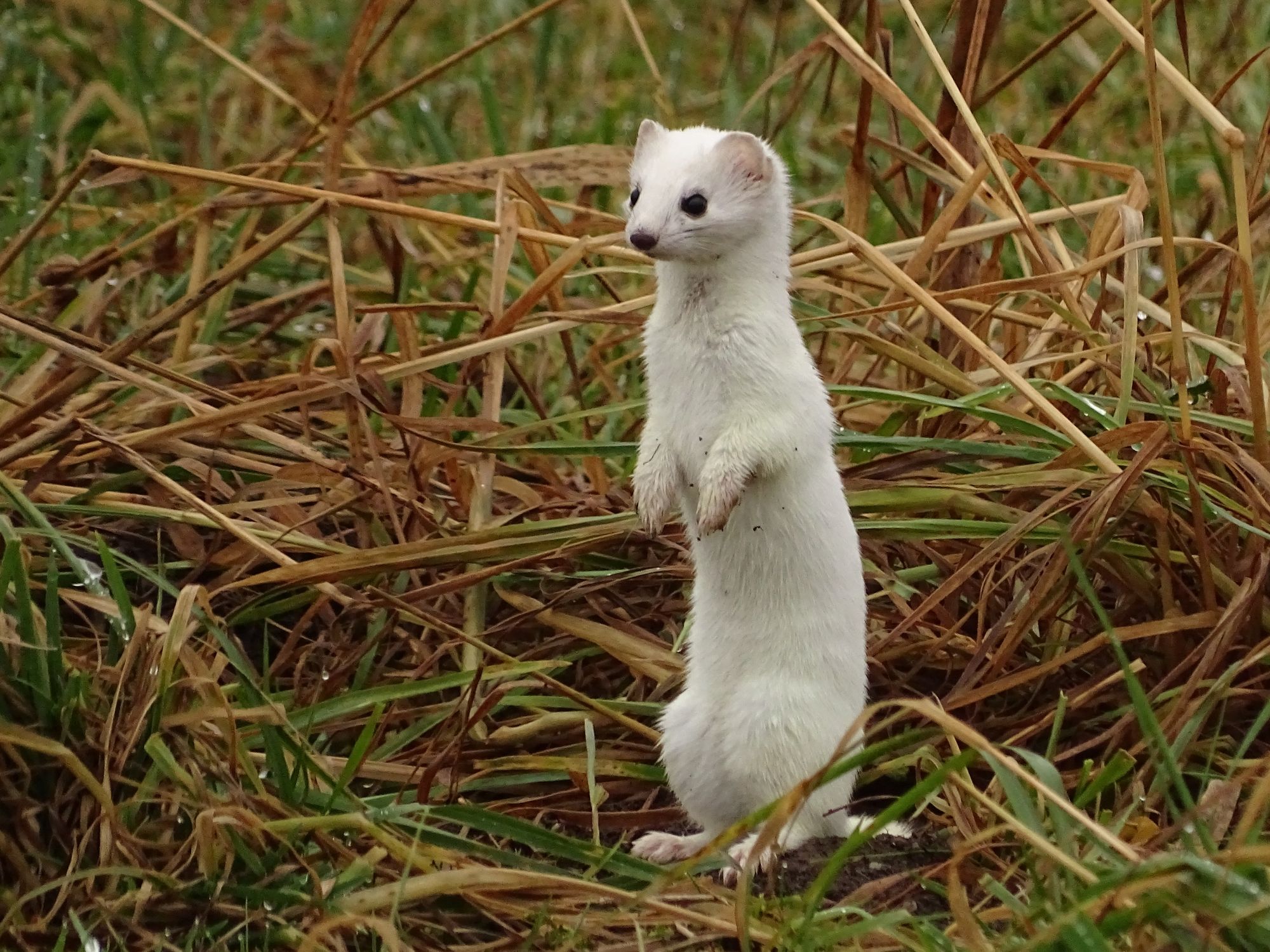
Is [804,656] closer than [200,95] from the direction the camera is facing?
Yes

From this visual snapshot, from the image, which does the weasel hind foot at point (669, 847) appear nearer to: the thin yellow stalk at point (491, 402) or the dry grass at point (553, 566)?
the dry grass at point (553, 566)

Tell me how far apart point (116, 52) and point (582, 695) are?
4226 millimetres

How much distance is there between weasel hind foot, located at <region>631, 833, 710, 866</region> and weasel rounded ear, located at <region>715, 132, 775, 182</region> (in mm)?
1079

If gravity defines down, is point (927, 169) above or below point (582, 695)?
above

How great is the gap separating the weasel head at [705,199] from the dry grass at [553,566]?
1.65 ft

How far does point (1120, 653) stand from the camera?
2422 mm

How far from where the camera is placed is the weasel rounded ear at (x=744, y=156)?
2.68 m

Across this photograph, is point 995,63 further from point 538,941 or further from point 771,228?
point 538,941

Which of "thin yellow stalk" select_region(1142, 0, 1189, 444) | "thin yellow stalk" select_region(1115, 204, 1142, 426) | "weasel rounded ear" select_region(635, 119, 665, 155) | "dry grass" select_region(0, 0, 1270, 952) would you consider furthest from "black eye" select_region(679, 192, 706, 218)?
"thin yellow stalk" select_region(1115, 204, 1142, 426)

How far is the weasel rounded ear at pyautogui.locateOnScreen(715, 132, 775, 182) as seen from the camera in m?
2.68

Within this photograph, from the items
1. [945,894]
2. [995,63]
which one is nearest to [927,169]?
[945,894]

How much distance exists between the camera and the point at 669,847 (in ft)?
9.32

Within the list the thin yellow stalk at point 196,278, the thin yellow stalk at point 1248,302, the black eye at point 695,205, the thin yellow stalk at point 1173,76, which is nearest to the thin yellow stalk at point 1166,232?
the thin yellow stalk at point 1173,76

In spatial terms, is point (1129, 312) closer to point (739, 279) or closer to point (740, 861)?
point (739, 279)
